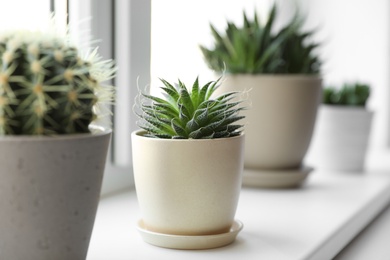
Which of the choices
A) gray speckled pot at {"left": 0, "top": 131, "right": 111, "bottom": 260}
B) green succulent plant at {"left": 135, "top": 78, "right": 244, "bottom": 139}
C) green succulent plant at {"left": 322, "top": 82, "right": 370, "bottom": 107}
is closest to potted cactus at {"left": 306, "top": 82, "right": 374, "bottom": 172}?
green succulent plant at {"left": 322, "top": 82, "right": 370, "bottom": 107}

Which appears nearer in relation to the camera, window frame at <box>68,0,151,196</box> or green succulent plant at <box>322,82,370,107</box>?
window frame at <box>68,0,151,196</box>

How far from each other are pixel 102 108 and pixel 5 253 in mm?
172

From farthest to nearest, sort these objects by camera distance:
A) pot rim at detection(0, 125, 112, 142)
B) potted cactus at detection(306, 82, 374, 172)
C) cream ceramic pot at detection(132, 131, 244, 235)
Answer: potted cactus at detection(306, 82, 374, 172), cream ceramic pot at detection(132, 131, 244, 235), pot rim at detection(0, 125, 112, 142)

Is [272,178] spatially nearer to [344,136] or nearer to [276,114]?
[276,114]

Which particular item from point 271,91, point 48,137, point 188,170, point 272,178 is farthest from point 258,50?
point 48,137

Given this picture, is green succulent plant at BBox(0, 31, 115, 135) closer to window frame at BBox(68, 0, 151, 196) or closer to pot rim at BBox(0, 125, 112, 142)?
pot rim at BBox(0, 125, 112, 142)

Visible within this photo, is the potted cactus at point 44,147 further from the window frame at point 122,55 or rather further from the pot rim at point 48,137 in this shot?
the window frame at point 122,55

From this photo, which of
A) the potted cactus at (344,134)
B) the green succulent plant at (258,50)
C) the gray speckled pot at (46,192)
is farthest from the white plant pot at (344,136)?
the gray speckled pot at (46,192)

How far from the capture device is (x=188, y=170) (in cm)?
74

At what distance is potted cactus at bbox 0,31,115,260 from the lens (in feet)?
1.88

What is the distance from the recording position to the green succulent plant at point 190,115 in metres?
0.78

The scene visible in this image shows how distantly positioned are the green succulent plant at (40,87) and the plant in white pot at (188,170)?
6.3 inches

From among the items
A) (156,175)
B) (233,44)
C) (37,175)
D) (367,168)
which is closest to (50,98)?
(37,175)

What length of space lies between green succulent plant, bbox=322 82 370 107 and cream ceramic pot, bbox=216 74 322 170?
292 millimetres
